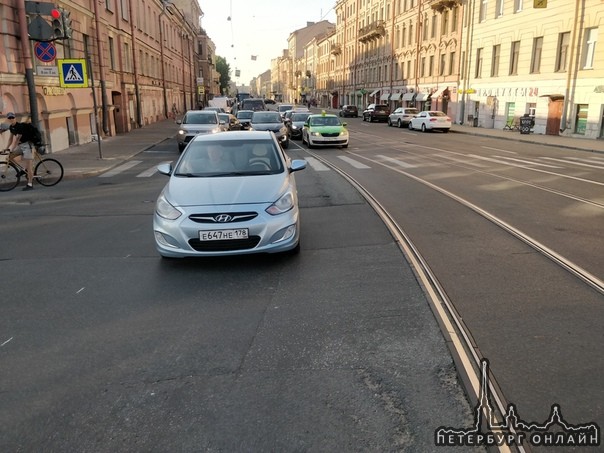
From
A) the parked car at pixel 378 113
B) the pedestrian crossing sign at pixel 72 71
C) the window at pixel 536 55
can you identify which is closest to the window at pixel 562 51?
the window at pixel 536 55

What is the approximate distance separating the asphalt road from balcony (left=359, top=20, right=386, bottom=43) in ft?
193

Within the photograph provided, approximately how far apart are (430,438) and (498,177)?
11362 mm

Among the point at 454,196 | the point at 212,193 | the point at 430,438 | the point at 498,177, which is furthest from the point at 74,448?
the point at 498,177

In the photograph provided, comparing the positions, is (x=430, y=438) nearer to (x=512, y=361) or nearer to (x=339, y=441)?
(x=339, y=441)

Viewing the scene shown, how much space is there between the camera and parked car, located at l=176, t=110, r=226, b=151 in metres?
20.4

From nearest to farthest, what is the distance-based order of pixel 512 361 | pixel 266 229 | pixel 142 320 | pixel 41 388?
1. pixel 41 388
2. pixel 512 361
3. pixel 142 320
4. pixel 266 229

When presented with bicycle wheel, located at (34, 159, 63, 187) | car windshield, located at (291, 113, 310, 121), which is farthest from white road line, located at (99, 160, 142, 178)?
car windshield, located at (291, 113, 310, 121)

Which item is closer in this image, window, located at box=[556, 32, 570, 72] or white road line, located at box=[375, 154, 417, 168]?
white road line, located at box=[375, 154, 417, 168]

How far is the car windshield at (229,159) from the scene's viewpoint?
6.84m

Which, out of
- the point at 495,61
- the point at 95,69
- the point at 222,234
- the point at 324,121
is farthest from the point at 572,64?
the point at 222,234

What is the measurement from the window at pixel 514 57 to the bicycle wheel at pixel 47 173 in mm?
30373

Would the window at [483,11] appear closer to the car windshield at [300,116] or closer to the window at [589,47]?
the window at [589,47]

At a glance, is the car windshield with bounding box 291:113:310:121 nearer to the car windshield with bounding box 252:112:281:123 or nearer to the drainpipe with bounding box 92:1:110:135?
the car windshield with bounding box 252:112:281:123

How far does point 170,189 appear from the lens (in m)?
6.27
